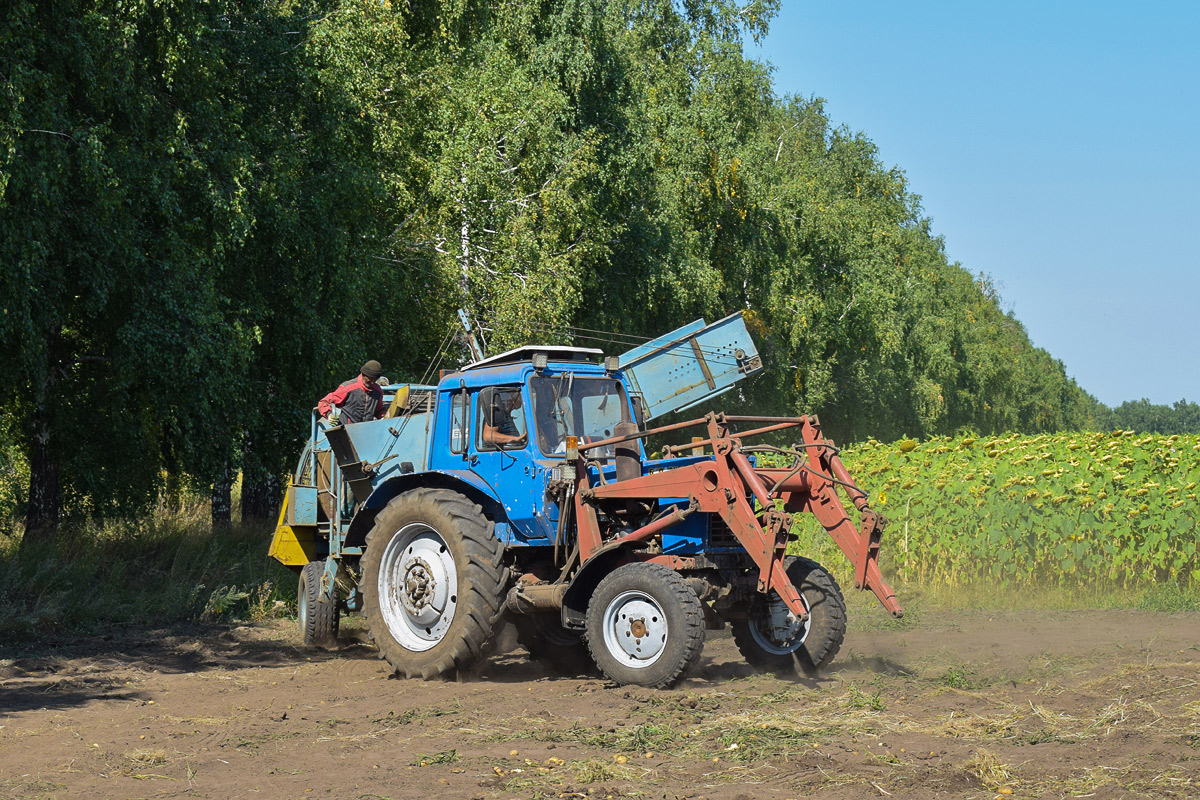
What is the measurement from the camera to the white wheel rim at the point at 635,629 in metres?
9.42

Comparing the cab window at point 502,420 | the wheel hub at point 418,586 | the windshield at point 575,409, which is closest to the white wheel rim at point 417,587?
the wheel hub at point 418,586

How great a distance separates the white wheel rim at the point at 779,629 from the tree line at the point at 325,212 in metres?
7.46

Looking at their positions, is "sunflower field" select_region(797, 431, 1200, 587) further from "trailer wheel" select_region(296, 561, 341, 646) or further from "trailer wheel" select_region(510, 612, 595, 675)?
"trailer wheel" select_region(296, 561, 341, 646)

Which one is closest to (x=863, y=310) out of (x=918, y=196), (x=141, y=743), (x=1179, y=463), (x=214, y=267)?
(x=918, y=196)

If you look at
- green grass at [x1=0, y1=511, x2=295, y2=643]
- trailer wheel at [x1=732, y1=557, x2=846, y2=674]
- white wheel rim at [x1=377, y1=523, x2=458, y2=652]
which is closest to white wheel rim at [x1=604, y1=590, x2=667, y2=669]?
trailer wheel at [x1=732, y1=557, x2=846, y2=674]

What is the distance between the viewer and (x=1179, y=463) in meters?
14.7

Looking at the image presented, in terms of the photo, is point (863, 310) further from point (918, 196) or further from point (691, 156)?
point (918, 196)

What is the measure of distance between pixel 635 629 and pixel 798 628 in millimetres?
1534

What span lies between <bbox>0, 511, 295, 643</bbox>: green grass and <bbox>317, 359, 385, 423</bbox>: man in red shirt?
10.5 feet

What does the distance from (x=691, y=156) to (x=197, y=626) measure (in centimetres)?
2071

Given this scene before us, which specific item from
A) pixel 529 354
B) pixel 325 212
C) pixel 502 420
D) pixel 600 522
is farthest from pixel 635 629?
pixel 325 212

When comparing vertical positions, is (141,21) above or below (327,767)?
above

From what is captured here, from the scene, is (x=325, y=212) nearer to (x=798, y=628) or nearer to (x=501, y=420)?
(x=501, y=420)

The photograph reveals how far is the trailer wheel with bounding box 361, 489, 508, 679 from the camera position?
1015cm
